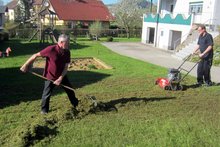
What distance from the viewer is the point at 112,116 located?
7039 mm

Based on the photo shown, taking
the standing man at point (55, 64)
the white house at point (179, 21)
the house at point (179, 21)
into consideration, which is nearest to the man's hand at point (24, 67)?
the standing man at point (55, 64)

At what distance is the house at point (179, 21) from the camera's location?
24.0m

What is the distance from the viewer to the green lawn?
18.7 ft

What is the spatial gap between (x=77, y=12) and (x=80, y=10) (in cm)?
102

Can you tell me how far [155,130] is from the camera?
6.27 m

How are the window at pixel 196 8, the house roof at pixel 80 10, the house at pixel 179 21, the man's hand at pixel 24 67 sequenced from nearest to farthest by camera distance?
1. the man's hand at pixel 24 67
2. the house at pixel 179 21
3. the window at pixel 196 8
4. the house roof at pixel 80 10

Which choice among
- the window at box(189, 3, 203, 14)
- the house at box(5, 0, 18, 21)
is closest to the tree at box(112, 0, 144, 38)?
the window at box(189, 3, 203, 14)

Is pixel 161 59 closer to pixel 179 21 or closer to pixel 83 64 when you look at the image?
pixel 83 64

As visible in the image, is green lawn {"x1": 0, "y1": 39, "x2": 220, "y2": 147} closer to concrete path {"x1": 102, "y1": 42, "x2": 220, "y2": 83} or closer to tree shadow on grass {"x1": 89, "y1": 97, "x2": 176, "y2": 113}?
tree shadow on grass {"x1": 89, "y1": 97, "x2": 176, "y2": 113}

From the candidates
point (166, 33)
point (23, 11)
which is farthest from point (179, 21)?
point (23, 11)

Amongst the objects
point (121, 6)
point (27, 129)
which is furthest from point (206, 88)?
point (121, 6)

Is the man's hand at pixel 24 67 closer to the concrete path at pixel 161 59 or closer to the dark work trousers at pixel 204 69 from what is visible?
the dark work trousers at pixel 204 69

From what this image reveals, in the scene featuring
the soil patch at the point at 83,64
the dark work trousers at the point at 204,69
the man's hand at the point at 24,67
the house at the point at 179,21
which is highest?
the house at the point at 179,21

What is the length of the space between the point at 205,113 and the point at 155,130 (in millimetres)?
2000
